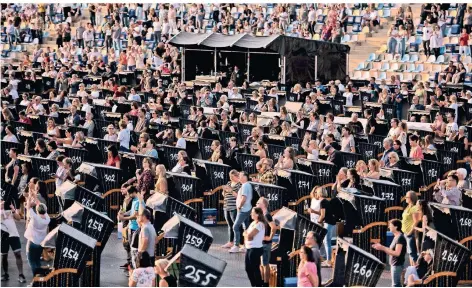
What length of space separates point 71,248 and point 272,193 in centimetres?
508

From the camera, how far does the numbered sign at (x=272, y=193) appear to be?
66.4 feet

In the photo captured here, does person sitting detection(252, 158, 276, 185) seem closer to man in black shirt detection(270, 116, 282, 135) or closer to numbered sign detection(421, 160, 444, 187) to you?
numbered sign detection(421, 160, 444, 187)

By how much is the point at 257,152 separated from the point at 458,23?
2218 cm

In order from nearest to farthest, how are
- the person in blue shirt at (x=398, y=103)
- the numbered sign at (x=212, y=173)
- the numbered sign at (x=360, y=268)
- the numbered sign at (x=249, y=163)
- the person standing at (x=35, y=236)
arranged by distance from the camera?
the numbered sign at (x=360, y=268) → the person standing at (x=35, y=236) → the numbered sign at (x=212, y=173) → the numbered sign at (x=249, y=163) → the person in blue shirt at (x=398, y=103)

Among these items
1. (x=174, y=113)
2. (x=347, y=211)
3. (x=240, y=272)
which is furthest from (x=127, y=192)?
(x=174, y=113)

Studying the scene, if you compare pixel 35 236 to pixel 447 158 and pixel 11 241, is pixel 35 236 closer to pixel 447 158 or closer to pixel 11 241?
pixel 11 241

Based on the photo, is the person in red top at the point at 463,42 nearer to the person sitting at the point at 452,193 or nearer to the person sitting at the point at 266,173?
the person sitting at the point at 266,173

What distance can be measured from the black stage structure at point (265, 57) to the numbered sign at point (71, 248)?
22382mm

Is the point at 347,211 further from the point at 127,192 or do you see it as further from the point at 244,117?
the point at 244,117

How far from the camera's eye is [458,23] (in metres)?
44.1

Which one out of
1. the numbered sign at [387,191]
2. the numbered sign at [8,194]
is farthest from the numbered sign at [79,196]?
the numbered sign at [387,191]

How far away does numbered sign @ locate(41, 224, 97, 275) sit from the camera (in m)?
15.9

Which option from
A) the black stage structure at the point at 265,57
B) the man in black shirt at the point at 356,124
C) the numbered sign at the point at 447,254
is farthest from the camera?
the black stage structure at the point at 265,57

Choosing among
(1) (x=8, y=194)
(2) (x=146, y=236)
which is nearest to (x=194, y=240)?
(2) (x=146, y=236)
